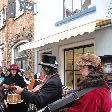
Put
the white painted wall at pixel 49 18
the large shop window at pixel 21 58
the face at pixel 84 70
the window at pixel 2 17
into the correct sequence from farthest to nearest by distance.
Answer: the window at pixel 2 17 < the large shop window at pixel 21 58 < the white painted wall at pixel 49 18 < the face at pixel 84 70

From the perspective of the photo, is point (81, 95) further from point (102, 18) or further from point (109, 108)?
point (102, 18)

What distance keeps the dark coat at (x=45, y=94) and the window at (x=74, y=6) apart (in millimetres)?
5564

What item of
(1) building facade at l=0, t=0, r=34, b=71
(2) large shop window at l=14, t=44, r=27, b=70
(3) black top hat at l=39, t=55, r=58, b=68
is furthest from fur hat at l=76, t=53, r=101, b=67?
(2) large shop window at l=14, t=44, r=27, b=70

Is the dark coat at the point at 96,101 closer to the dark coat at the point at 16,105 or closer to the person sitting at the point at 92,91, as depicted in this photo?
the person sitting at the point at 92,91

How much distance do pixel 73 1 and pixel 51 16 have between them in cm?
136

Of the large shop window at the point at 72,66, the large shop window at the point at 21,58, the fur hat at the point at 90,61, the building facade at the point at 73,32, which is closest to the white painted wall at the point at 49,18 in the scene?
the building facade at the point at 73,32

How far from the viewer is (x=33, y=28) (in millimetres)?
14648

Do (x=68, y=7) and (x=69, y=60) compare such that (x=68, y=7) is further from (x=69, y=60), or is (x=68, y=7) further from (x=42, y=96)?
(x=42, y=96)

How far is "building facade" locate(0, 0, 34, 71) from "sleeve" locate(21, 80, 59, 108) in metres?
8.72

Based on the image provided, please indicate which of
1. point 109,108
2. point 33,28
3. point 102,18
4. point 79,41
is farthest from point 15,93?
point 33,28

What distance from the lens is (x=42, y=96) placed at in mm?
5195

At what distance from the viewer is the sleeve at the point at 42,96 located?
5188 millimetres

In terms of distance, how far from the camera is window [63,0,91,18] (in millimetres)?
10849

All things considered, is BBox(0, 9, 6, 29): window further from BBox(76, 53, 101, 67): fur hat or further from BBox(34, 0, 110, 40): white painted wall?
BBox(76, 53, 101, 67): fur hat
